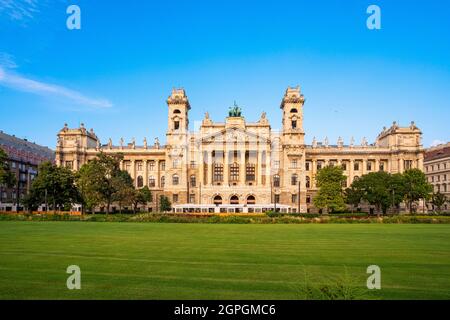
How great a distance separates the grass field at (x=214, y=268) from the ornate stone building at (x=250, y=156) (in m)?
70.1

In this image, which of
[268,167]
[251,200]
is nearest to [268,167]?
[268,167]

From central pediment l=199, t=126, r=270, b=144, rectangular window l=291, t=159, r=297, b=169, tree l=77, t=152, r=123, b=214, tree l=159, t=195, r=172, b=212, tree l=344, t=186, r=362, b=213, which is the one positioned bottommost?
tree l=159, t=195, r=172, b=212

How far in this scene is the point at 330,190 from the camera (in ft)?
280

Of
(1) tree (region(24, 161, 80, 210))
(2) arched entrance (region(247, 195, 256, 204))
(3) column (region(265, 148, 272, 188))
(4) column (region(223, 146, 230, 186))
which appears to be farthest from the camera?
(4) column (region(223, 146, 230, 186))

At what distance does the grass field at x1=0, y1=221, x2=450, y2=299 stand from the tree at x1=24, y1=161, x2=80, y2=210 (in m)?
51.5

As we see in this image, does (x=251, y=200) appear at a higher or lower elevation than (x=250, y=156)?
lower

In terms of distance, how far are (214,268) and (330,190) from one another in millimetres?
71934

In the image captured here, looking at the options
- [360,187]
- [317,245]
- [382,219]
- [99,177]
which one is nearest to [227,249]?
[317,245]

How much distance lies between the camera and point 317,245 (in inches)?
1022

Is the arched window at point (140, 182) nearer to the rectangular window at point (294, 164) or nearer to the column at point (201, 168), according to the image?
the column at point (201, 168)

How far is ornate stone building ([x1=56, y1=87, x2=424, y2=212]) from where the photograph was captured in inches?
3922

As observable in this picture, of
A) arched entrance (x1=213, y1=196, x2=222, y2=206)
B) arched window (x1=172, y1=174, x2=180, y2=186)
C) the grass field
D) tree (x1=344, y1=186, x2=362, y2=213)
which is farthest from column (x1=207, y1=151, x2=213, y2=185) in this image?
the grass field

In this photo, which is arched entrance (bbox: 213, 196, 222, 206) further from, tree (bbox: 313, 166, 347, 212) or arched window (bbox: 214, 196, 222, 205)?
tree (bbox: 313, 166, 347, 212)

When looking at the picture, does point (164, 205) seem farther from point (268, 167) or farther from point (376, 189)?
point (376, 189)
